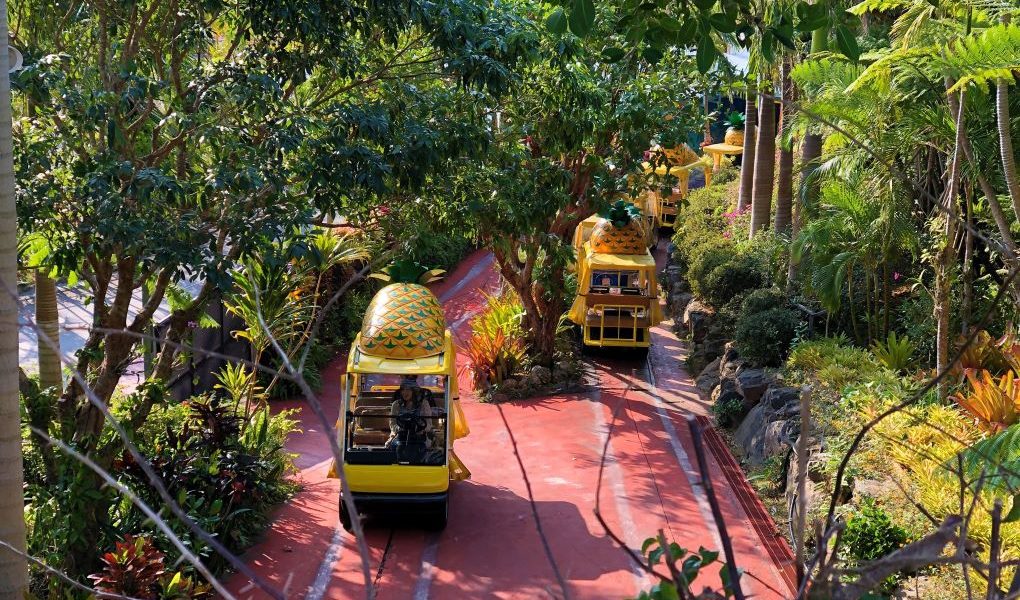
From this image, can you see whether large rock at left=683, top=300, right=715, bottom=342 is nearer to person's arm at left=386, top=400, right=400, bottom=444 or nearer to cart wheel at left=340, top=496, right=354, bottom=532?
person's arm at left=386, top=400, right=400, bottom=444

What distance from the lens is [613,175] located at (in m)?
14.4

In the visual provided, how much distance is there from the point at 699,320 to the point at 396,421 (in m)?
8.15

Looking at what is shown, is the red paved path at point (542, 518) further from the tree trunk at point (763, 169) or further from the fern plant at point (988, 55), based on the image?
the tree trunk at point (763, 169)

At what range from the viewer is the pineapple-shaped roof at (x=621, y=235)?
16.3 metres

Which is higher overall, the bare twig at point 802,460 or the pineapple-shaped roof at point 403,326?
the bare twig at point 802,460

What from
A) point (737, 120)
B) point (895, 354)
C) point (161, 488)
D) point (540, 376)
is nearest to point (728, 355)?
point (540, 376)

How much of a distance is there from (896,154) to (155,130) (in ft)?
27.6

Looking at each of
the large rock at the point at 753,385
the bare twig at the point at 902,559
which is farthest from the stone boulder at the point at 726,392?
the bare twig at the point at 902,559

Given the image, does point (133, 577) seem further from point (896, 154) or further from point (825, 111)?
point (896, 154)

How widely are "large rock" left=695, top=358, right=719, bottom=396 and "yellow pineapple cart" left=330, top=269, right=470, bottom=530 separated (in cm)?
541

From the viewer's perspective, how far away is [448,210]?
10.4m

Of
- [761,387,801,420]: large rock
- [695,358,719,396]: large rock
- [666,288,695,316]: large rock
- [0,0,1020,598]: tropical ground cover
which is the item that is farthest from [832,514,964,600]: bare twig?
[666,288,695,316]: large rock

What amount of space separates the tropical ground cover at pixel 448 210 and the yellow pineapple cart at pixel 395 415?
964 mm

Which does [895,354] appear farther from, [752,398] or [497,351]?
[497,351]
